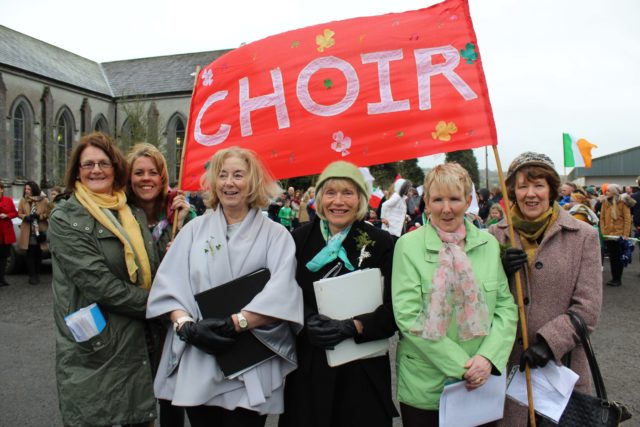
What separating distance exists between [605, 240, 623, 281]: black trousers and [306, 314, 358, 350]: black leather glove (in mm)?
9311

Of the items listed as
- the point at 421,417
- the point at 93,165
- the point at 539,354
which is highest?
the point at 93,165

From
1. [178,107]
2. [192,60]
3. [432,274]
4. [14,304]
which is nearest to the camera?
[432,274]

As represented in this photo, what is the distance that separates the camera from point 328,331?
235cm

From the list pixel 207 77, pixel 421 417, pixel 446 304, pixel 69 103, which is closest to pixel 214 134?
pixel 207 77

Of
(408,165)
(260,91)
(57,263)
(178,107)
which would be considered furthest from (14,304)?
(408,165)

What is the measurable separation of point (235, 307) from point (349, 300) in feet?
1.89

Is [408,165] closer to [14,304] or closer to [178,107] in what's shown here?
[178,107]

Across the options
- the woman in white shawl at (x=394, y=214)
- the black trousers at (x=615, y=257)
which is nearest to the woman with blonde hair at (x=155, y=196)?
the woman in white shawl at (x=394, y=214)

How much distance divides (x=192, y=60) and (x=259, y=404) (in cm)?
4676

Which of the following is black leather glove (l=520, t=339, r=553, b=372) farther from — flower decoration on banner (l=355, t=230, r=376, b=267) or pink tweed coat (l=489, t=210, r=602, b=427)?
flower decoration on banner (l=355, t=230, r=376, b=267)

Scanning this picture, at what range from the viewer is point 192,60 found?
45.0m

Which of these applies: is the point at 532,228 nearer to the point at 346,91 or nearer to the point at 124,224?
the point at 346,91

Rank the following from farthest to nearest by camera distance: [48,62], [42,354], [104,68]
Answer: [104,68] → [48,62] → [42,354]

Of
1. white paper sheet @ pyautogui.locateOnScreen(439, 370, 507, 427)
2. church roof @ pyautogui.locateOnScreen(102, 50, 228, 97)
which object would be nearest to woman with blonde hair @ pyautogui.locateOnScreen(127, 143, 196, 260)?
white paper sheet @ pyautogui.locateOnScreen(439, 370, 507, 427)
